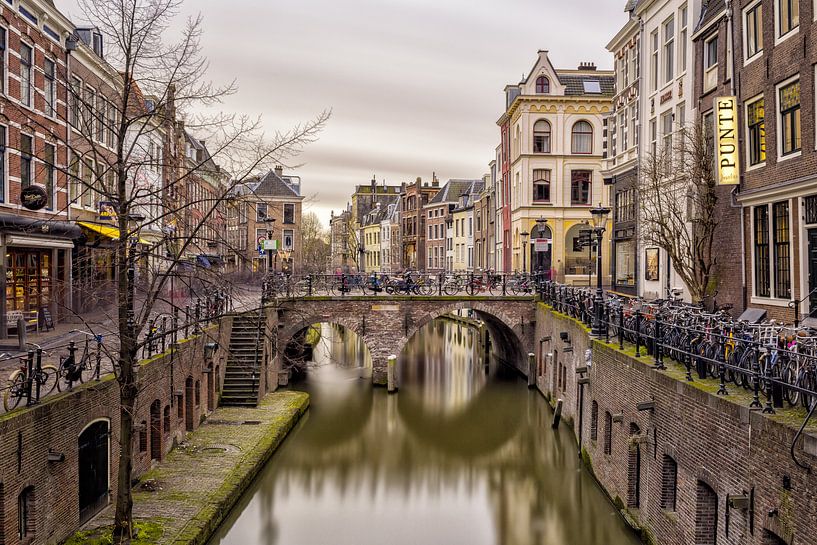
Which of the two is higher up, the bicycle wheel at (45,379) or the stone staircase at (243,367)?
the bicycle wheel at (45,379)

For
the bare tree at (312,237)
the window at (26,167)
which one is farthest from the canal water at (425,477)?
the bare tree at (312,237)

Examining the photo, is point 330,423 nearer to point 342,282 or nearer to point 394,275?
point 342,282

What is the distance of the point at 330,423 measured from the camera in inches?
966

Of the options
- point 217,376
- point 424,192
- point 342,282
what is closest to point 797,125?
point 217,376

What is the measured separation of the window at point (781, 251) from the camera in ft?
52.0

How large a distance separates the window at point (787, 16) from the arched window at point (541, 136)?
27422mm

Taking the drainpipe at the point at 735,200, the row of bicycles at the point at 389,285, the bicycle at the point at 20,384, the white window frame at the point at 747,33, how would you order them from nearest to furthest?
the bicycle at the point at 20,384 < the white window frame at the point at 747,33 < the drainpipe at the point at 735,200 < the row of bicycles at the point at 389,285

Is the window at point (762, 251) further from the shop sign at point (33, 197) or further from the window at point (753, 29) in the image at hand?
the shop sign at point (33, 197)

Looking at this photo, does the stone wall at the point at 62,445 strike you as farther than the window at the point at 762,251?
No

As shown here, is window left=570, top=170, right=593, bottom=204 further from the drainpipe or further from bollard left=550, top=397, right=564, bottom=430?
the drainpipe

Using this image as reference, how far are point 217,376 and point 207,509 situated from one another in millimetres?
10433

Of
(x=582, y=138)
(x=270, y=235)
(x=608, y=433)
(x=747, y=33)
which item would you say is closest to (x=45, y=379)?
(x=270, y=235)

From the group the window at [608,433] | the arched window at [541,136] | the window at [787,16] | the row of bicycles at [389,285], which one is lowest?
the window at [608,433]

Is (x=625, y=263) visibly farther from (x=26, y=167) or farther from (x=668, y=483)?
(x=26, y=167)
